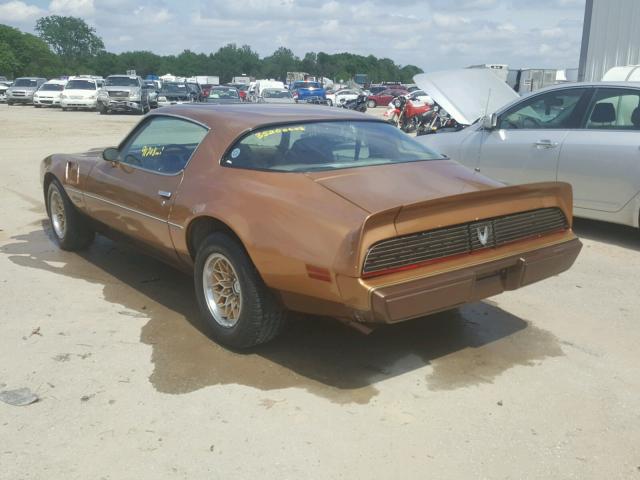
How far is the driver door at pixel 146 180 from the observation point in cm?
433

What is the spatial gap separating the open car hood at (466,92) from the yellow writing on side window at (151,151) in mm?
4271

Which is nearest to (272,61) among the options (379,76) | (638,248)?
(379,76)

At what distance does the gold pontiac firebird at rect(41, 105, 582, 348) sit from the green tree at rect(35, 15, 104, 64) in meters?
147

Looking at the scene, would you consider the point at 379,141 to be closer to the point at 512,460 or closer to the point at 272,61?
the point at 512,460

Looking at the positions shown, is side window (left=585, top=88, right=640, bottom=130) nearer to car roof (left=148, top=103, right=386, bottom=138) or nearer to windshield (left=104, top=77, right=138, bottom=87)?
car roof (left=148, top=103, right=386, bottom=138)

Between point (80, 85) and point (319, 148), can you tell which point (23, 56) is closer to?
point (80, 85)

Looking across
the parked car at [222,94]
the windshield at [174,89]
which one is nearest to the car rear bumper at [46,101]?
the windshield at [174,89]

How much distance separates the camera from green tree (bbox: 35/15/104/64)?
14025 cm

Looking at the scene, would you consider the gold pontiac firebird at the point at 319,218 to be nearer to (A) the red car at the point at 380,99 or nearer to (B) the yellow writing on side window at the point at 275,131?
(B) the yellow writing on side window at the point at 275,131

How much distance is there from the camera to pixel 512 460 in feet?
9.13

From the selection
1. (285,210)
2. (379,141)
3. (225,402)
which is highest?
(379,141)

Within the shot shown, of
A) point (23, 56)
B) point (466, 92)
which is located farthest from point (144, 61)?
point (466, 92)

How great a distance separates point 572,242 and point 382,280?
1523 mm

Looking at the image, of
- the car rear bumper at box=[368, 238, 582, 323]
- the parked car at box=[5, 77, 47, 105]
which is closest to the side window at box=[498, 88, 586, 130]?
the car rear bumper at box=[368, 238, 582, 323]
